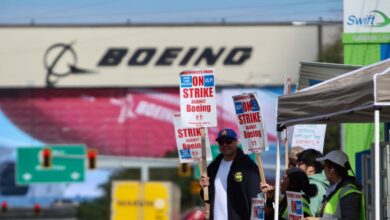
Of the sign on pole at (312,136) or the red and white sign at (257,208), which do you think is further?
the sign on pole at (312,136)

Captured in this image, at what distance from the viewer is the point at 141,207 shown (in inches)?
1528

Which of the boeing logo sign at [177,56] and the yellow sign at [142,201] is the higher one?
the boeing logo sign at [177,56]

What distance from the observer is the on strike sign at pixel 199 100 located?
472 inches

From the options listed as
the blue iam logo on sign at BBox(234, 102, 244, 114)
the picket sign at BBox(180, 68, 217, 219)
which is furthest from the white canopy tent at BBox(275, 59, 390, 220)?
the picket sign at BBox(180, 68, 217, 219)

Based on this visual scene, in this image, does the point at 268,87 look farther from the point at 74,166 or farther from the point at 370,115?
the point at 370,115

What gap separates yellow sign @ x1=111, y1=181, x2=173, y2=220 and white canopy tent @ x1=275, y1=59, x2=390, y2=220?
28281mm

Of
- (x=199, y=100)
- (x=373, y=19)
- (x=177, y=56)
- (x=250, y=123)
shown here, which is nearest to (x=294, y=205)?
(x=250, y=123)

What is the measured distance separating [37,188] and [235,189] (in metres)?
81.7

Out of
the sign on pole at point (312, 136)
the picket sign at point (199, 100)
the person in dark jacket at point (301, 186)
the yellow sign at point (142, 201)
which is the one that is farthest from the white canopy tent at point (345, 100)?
the yellow sign at point (142, 201)

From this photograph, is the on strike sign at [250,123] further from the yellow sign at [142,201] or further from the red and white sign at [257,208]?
the yellow sign at [142,201]

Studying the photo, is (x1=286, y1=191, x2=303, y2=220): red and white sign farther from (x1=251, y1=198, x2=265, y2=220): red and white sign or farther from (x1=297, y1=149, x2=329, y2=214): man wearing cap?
(x1=297, y1=149, x2=329, y2=214): man wearing cap

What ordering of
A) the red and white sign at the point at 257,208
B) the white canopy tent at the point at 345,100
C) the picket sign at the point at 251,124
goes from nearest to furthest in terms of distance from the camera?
the white canopy tent at the point at 345,100 < the red and white sign at the point at 257,208 < the picket sign at the point at 251,124

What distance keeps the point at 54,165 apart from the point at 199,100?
1859 inches

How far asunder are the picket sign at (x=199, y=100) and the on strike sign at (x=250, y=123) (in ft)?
1.61
